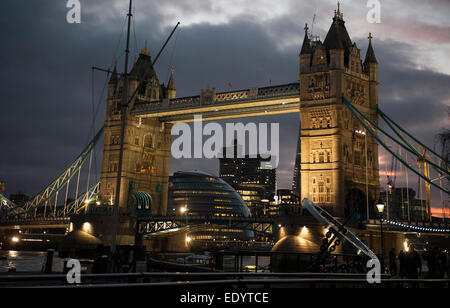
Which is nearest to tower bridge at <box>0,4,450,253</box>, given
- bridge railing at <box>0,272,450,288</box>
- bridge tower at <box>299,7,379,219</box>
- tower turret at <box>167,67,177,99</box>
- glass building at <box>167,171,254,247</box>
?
bridge tower at <box>299,7,379,219</box>

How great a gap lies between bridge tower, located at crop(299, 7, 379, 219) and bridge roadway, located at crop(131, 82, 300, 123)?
10.9 ft

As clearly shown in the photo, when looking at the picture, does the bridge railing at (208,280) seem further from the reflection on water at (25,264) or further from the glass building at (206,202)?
the glass building at (206,202)

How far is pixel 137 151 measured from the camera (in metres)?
70.4

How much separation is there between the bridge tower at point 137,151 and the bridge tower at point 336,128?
27167 mm

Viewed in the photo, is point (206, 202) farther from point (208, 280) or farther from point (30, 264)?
point (208, 280)

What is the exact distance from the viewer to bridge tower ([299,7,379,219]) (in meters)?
51.3


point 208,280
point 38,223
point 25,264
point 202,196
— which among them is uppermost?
point 202,196

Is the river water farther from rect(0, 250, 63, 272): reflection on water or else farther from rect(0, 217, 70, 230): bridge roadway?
rect(0, 217, 70, 230): bridge roadway

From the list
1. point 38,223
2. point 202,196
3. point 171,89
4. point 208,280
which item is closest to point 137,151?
point 171,89

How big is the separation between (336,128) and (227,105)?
15.6 metres

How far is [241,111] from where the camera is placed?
61781mm
